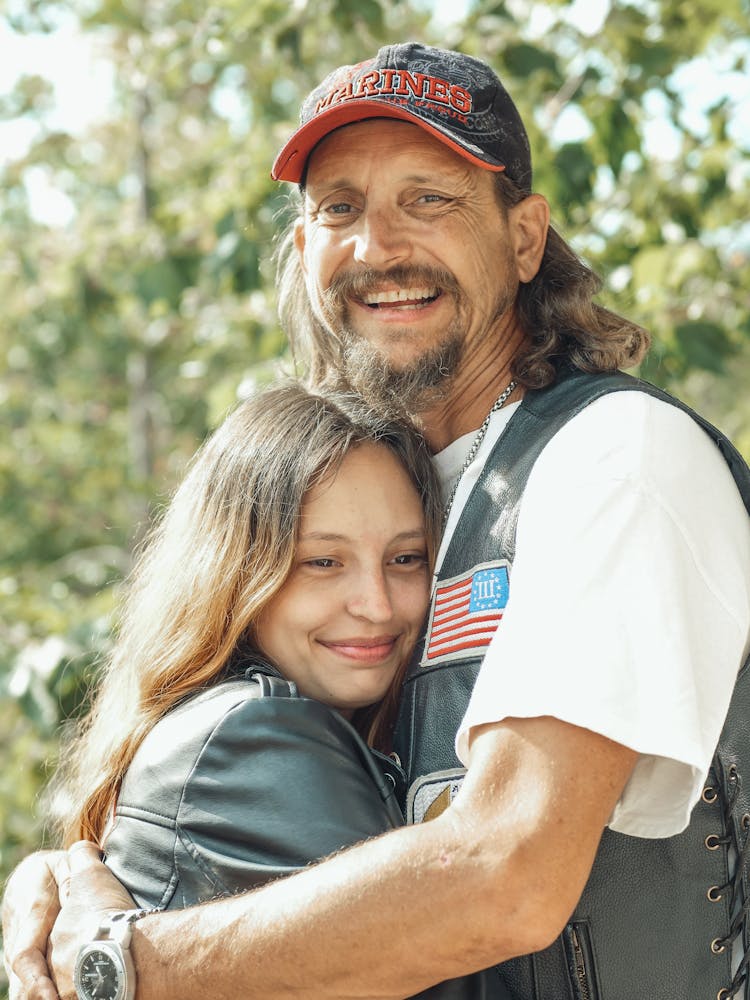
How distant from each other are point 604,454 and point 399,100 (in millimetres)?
1008

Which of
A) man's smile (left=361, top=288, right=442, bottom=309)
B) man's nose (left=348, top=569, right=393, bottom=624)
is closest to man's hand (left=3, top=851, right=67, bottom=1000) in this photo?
man's nose (left=348, top=569, right=393, bottom=624)

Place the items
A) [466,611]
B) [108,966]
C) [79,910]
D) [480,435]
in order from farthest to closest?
1. [480,435]
2. [466,611]
3. [79,910]
4. [108,966]

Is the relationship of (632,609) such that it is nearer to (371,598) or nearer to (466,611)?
(466,611)

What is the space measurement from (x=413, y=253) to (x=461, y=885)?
136cm

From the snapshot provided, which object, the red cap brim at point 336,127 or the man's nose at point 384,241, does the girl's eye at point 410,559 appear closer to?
the man's nose at point 384,241

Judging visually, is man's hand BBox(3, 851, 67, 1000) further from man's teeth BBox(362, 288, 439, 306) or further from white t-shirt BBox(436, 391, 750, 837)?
man's teeth BBox(362, 288, 439, 306)

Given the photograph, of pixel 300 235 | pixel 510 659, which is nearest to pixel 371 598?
pixel 510 659

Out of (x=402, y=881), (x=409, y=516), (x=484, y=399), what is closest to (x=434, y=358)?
(x=484, y=399)

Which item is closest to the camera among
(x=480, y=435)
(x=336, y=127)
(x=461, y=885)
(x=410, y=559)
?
(x=461, y=885)

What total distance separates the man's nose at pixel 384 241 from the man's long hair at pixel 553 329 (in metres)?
0.23

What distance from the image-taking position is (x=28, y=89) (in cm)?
841

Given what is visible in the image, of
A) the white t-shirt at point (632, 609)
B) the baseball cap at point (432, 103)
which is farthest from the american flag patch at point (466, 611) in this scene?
the baseball cap at point (432, 103)

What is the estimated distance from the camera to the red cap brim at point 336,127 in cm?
239

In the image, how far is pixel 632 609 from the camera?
1.58 metres
